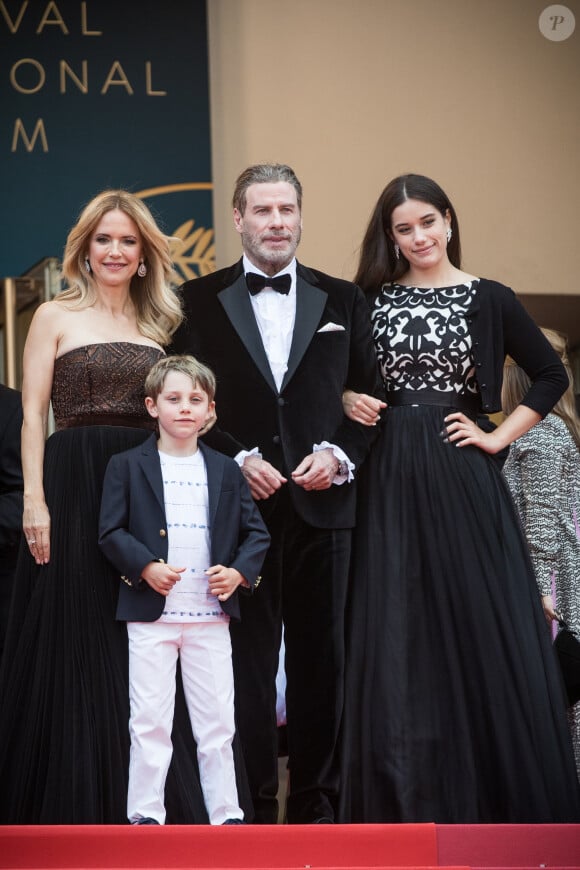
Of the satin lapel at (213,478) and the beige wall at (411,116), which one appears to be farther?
the beige wall at (411,116)

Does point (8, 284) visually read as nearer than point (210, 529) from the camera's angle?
No

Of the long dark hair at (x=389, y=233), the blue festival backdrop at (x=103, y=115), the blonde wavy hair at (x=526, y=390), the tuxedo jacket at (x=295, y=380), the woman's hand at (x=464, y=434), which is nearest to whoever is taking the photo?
the tuxedo jacket at (x=295, y=380)

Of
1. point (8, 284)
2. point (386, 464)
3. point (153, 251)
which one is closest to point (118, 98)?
point (8, 284)

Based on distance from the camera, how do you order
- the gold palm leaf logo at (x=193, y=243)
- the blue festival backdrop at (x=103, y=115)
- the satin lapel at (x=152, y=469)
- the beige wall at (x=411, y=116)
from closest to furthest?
the satin lapel at (x=152, y=469) → the blue festival backdrop at (x=103, y=115) → the gold palm leaf logo at (x=193, y=243) → the beige wall at (x=411, y=116)

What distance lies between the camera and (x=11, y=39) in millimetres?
6578

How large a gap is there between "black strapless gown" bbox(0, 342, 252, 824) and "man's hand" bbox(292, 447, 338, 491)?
451mm

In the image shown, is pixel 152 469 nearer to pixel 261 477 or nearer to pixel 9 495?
pixel 261 477

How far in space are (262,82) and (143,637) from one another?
4060 millimetres

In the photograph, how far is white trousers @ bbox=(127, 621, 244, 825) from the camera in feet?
11.7

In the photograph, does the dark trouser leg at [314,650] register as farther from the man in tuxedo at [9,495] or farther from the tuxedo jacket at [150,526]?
the man in tuxedo at [9,495]

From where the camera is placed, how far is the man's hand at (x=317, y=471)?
3.89 meters

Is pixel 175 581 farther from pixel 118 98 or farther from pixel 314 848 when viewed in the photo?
pixel 118 98

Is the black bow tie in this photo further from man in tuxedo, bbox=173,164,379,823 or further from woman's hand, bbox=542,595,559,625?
woman's hand, bbox=542,595,559,625

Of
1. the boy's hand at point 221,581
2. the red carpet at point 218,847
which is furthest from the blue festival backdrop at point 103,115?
the red carpet at point 218,847
